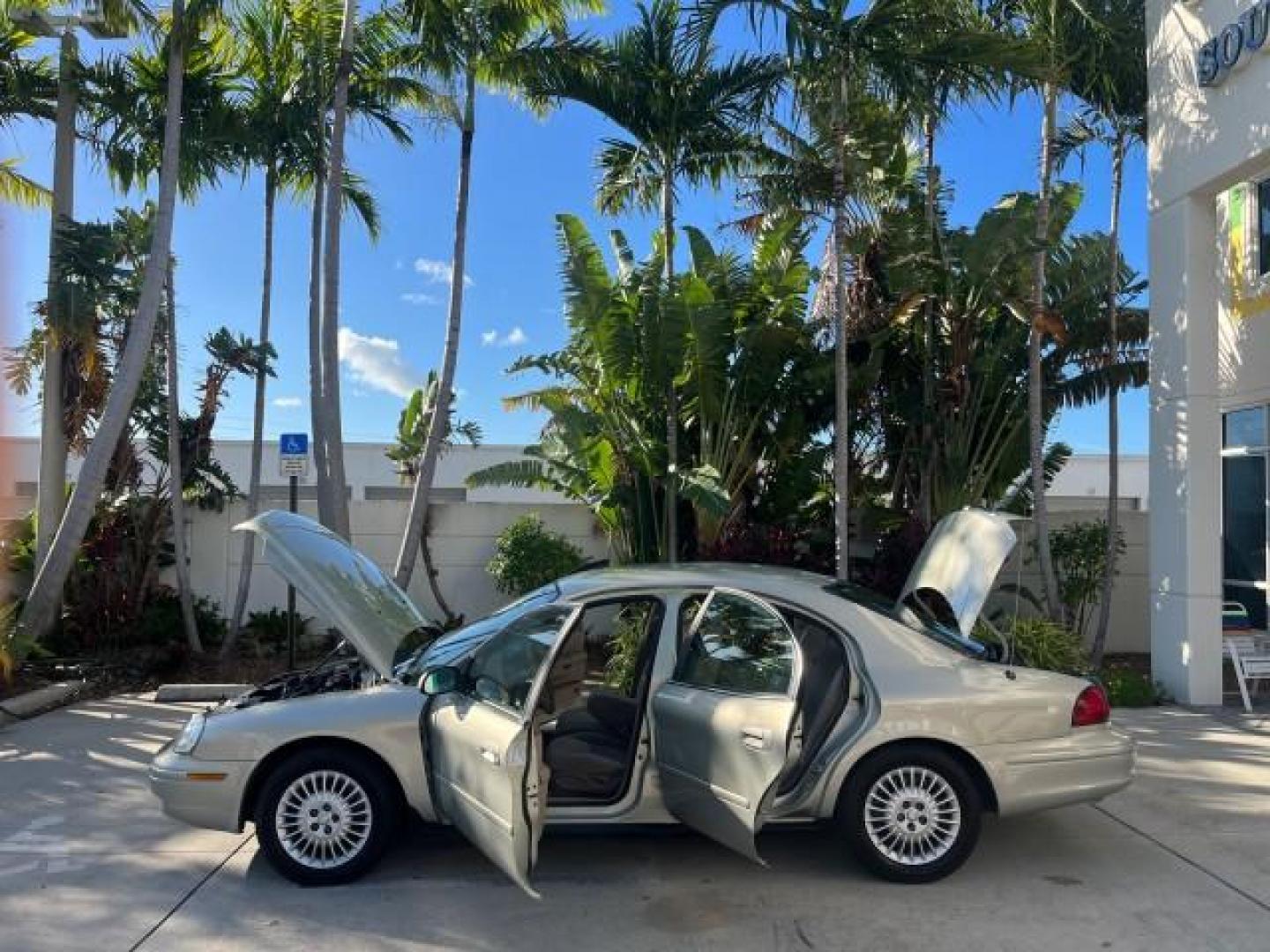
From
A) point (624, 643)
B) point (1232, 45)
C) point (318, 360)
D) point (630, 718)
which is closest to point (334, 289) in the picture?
point (318, 360)

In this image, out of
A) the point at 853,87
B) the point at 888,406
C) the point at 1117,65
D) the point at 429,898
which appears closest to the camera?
the point at 429,898

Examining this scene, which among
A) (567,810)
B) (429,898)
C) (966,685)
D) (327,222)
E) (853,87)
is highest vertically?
(853,87)

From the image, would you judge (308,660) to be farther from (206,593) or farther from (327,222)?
(327,222)

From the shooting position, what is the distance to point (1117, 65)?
11.3 metres

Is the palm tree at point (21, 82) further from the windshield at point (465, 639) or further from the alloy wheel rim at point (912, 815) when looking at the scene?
the alloy wheel rim at point (912, 815)

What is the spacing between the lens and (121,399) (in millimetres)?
11273

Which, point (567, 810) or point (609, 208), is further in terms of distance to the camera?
point (609, 208)

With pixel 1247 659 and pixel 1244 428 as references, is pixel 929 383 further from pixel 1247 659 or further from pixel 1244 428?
pixel 1247 659

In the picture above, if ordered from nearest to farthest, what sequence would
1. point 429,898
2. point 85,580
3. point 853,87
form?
point 429,898, point 853,87, point 85,580

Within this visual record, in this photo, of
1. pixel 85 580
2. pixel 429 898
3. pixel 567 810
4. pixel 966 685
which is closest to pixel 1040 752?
pixel 966 685

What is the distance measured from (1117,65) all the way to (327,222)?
29.2 feet

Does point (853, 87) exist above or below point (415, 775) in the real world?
above

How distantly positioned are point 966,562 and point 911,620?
45 centimetres

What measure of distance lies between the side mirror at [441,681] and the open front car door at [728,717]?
97 cm
